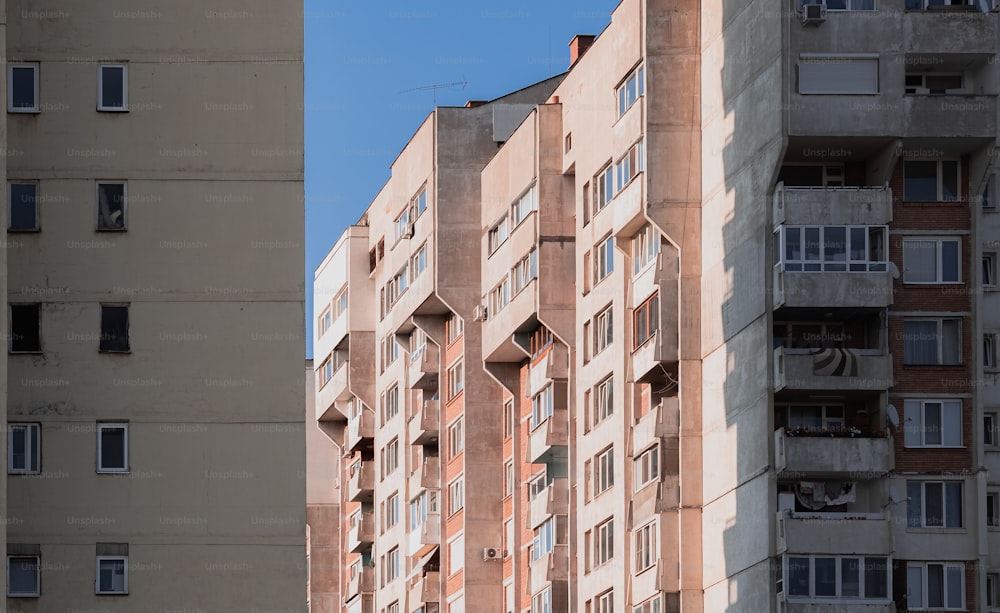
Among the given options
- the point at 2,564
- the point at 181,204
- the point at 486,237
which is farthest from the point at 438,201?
the point at 2,564

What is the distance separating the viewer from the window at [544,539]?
3588 inches

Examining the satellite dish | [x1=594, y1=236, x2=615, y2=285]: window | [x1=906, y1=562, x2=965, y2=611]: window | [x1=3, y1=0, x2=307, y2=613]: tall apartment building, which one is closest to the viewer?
[x1=3, y1=0, x2=307, y2=613]: tall apartment building

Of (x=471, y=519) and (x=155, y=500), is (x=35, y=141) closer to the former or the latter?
(x=155, y=500)

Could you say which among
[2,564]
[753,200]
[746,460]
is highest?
[753,200]

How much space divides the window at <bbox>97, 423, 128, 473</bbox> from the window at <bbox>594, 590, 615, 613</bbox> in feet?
103

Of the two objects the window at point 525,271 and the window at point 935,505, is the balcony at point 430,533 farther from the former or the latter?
the window at point 935,505

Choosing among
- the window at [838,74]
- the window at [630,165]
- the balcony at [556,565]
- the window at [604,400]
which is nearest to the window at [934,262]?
the window at [838,74]

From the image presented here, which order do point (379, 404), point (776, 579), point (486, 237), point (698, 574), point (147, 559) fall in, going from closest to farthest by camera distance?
point (147, 559)
point (776, 579)
point (698, 574)
point (486, 237)
point (379, 404)

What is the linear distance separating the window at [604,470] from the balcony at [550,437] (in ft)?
12.3

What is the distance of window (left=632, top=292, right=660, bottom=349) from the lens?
8044 centimetres

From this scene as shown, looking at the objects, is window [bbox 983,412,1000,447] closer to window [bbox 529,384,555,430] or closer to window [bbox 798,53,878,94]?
window [bbox 798,53,878,94]

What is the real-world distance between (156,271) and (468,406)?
151 ft

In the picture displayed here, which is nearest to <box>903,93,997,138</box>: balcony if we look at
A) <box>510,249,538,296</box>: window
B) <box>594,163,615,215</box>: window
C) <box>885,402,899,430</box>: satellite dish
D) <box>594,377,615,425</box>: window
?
<box>885,402,899,430</box>: satellite dish

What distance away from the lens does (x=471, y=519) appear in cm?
10138
